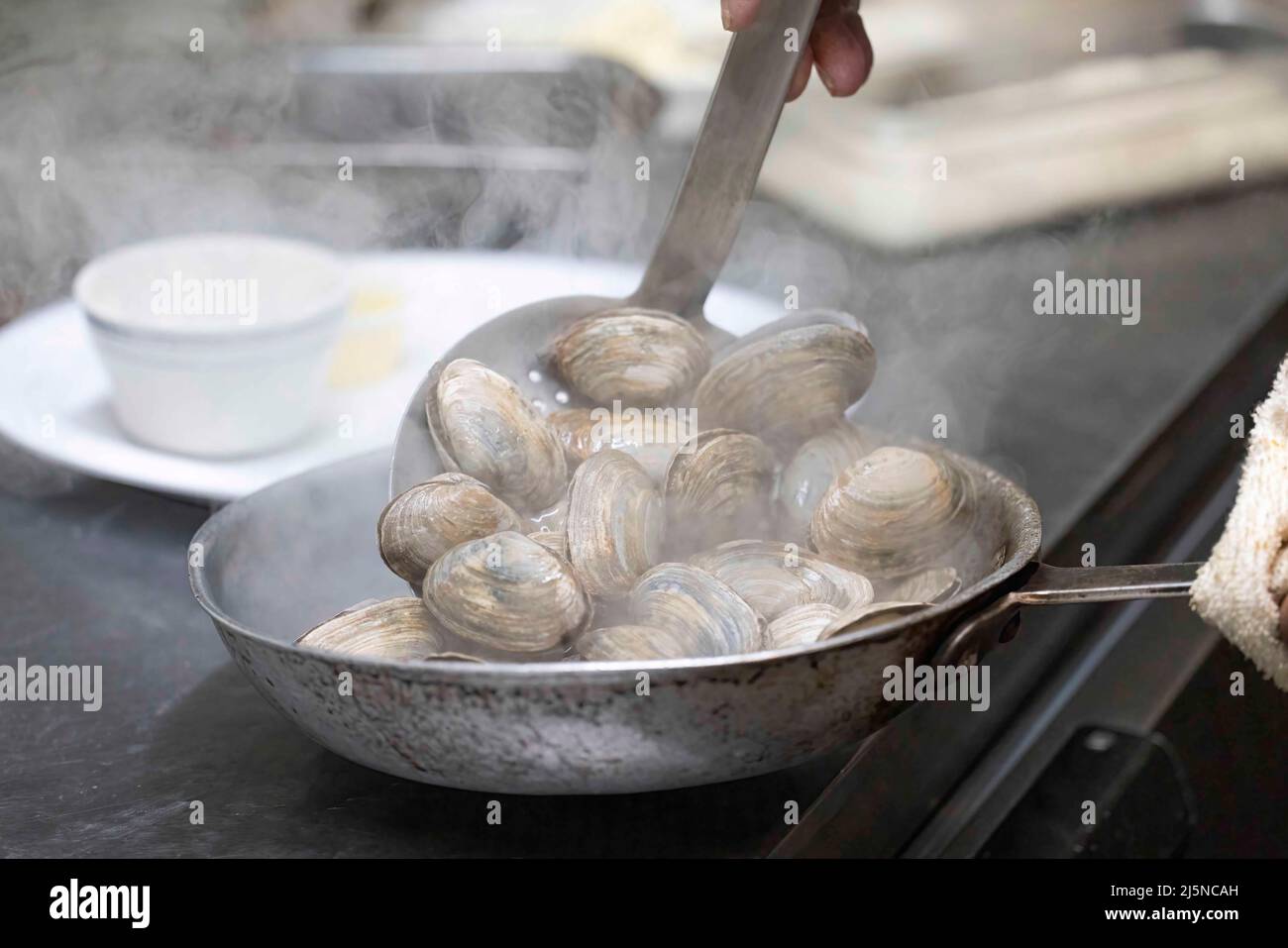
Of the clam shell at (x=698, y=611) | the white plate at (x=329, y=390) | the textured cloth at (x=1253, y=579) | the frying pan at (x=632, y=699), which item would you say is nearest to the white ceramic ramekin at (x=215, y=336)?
the white plate at (x=329, y=390)

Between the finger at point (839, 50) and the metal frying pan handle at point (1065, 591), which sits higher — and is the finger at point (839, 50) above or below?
above

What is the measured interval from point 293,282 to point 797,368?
0.56 m

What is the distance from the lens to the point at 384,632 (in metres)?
0.66

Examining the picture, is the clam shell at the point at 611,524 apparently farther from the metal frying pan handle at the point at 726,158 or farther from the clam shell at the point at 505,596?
the metal frying pan handle at the point at 726,158

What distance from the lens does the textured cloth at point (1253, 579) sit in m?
0.59

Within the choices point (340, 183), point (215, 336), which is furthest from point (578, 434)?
point (340, 183)

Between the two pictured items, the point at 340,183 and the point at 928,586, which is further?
the point at 340,183

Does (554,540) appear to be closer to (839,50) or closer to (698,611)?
(698,611)

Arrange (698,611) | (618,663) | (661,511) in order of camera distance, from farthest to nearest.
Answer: (661,511), (698,611), (618,663)

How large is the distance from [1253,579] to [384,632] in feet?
1.49

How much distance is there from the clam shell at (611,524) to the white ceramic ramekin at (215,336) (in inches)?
15.7

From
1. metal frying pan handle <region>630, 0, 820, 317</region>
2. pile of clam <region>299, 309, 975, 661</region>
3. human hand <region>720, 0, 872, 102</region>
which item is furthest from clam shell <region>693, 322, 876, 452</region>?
human hand <region>720, 0, 872, 102</region>

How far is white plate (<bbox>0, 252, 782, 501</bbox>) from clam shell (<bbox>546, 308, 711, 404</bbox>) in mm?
212
